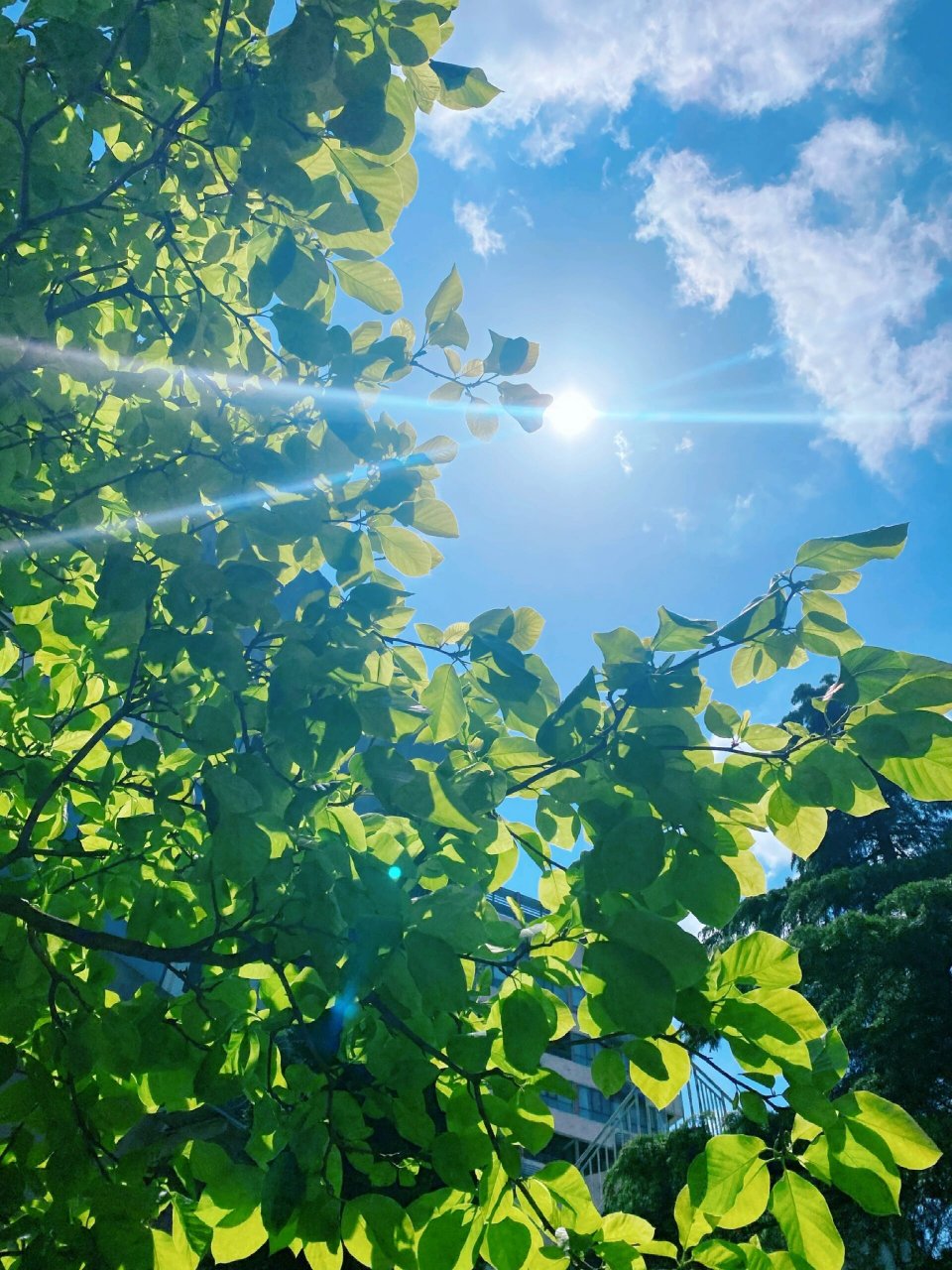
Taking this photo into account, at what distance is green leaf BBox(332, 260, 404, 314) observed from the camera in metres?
2.18

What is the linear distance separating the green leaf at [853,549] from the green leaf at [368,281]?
1251 millimetres

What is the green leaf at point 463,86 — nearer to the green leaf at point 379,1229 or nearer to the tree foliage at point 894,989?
the green leaf at point 379,1229

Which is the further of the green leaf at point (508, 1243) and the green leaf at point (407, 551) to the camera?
the green leaf at point (407, 551)

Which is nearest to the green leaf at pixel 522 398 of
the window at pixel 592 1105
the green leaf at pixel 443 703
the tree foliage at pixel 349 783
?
the tree foliage at pixel 349 783

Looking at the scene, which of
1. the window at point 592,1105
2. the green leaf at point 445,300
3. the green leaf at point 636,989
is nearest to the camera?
the green leaf at point 636,989

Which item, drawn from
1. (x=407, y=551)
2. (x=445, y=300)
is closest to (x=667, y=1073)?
(x=407, y=551)

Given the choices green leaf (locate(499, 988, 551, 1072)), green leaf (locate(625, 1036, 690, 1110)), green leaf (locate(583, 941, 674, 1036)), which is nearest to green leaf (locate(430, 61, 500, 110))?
green leaf (locate(583, 941, 674, 1036))

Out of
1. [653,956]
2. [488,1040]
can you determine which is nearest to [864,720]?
[653,956]

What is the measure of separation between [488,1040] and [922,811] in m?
16.1

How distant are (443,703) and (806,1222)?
135 cm

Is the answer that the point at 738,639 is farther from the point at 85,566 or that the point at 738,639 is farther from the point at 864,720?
the point at 85,566

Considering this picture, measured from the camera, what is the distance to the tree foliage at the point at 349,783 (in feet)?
5.52

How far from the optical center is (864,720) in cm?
166

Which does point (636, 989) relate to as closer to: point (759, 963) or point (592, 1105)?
point (759, 963)
